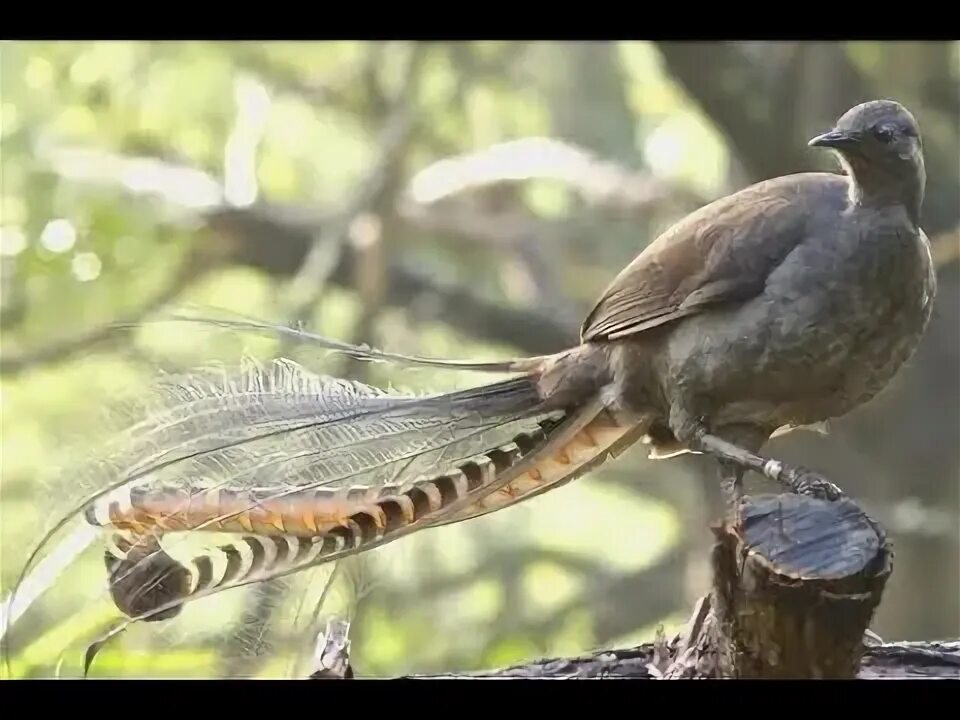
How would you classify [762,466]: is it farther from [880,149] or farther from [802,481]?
[880,149]

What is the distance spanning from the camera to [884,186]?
1.15m

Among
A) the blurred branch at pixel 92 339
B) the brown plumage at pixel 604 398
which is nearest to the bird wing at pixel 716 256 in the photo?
the brown plumage at pixel 604 398

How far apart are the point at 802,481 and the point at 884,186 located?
338 mm

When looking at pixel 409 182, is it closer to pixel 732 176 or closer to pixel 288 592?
pixel 732 176

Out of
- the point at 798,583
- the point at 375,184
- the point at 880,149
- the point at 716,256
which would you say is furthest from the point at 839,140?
the point at 375,184

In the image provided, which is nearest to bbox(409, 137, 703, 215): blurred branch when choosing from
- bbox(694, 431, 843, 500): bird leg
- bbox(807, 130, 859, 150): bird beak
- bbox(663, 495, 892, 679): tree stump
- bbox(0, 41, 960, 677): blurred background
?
bbox(0, 41, 960, 677): blurred background

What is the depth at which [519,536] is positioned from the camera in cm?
132

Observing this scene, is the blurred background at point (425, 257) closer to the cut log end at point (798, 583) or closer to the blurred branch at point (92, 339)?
the blurred branch at point (92, 339)

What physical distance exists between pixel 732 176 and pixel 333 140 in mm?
523

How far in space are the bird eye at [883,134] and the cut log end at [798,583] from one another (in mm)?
399

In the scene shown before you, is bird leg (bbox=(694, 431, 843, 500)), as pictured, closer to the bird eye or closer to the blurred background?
the blurred background

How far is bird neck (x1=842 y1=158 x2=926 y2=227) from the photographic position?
115cm
